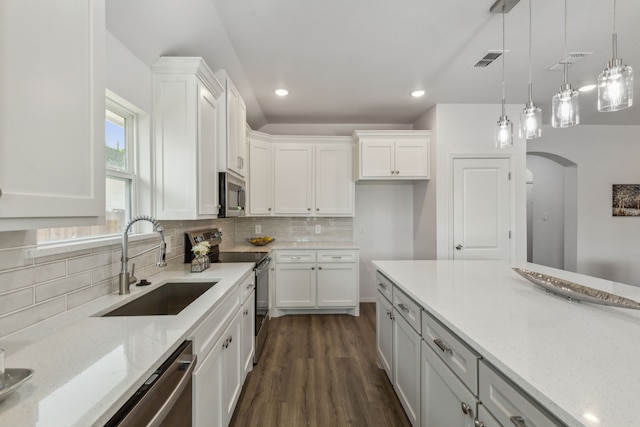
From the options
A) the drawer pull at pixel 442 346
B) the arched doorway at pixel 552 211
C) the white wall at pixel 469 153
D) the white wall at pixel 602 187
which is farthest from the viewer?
the arched doorway at pixel 552 211

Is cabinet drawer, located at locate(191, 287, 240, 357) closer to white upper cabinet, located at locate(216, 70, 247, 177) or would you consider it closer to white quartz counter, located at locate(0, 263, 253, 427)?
white quartz counter, located at locate(0, 263, 253, 427)

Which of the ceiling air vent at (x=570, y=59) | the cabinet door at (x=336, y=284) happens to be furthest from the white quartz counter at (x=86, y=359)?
the ceiling air vent at (x=570, y=59)

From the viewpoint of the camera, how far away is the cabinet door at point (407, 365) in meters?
1.55

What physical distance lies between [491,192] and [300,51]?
107 inches

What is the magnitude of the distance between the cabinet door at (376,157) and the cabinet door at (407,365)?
2.11 meters

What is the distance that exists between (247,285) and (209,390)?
88 centimetres

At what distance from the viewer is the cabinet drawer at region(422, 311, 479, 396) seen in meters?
1.02

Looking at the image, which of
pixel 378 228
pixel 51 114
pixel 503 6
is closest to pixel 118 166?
pixel 51 114

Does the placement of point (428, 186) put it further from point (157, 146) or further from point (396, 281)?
A: point (157, 146)

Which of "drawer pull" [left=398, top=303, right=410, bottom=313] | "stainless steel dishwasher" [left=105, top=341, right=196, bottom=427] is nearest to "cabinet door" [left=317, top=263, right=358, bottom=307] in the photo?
"drawer pull" [left=398, top=303, right=410, bottom=313]

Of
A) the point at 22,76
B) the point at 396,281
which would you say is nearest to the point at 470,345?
the point at 396,281

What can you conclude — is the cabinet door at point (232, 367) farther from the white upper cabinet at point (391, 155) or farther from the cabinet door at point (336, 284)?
the white upper cabinet at point (391, 155)

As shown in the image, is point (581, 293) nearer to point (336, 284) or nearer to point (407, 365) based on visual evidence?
point (407, 365)

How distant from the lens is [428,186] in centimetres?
373
